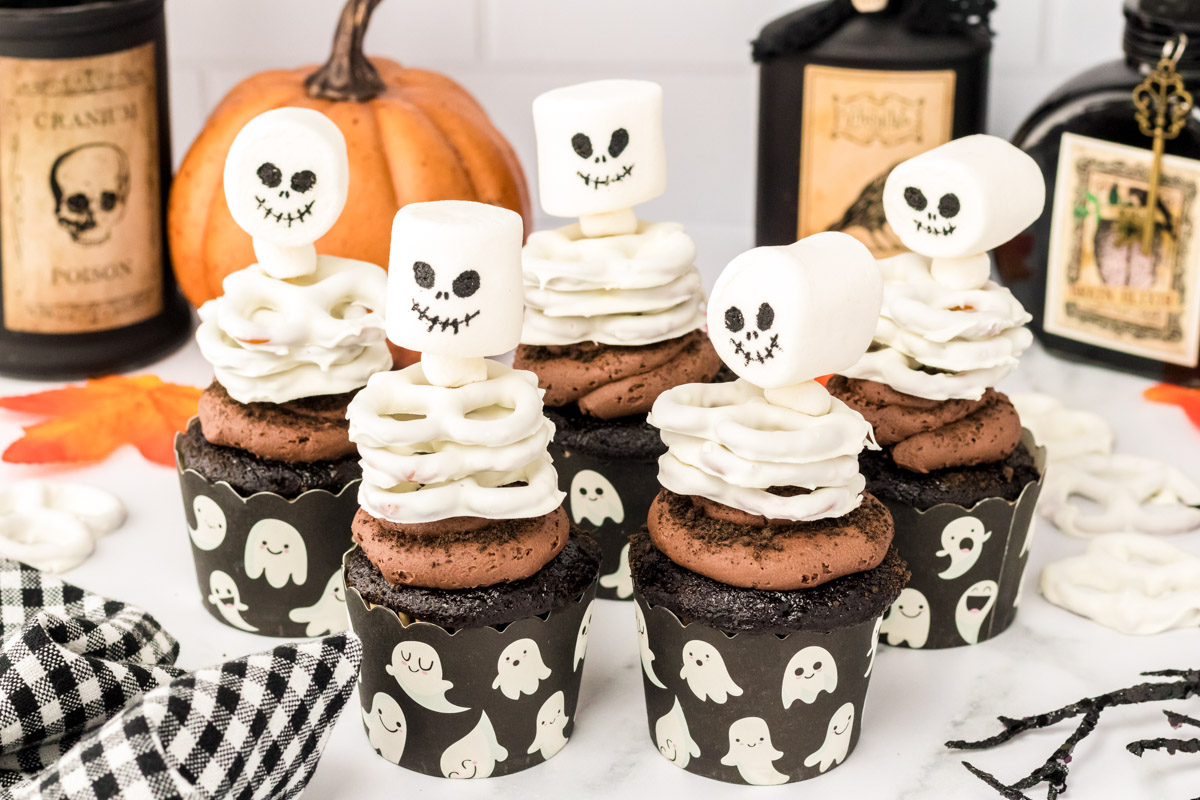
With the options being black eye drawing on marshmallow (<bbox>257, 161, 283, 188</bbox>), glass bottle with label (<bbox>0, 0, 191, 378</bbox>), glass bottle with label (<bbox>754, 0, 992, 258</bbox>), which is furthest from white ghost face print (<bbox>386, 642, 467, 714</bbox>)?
glass bottle with label (<bbox>754, 0, 992, 258</bbox>)

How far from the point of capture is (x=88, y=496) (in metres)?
1.61

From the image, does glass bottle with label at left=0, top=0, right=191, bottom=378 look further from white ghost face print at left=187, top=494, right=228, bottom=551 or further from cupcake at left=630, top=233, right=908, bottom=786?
cupcake at left=630, top=233, right=908, bottom=786

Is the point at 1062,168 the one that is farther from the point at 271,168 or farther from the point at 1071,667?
the point at 271,168

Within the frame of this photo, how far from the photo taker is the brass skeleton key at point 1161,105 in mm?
1742

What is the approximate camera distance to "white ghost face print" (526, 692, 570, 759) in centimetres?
123

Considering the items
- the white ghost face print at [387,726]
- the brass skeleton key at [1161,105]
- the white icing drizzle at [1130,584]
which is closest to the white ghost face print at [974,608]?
the white icing drizzle at [1130,584]

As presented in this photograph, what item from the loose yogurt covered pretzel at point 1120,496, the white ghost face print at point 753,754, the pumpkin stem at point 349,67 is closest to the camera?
the white ghost face print at point 753,754

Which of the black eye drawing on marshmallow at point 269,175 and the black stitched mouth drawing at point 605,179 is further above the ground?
the black eye drawing on marshmallow at point 269,175

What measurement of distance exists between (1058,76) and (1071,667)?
1104 mm

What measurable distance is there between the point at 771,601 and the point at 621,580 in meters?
0.35

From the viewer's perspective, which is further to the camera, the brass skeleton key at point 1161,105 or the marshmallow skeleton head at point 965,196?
the brass skeleton key at point 1161,105

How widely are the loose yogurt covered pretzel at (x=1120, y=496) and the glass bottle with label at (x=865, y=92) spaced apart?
0.45 meters

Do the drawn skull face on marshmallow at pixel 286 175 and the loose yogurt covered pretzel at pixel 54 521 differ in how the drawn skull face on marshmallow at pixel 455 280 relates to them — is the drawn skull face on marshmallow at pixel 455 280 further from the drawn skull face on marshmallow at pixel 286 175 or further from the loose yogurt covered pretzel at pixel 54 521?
the loose yogurt covered pretzel at pixel 54 521

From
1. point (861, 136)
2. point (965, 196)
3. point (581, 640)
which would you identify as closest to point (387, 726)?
point (581, 640)
